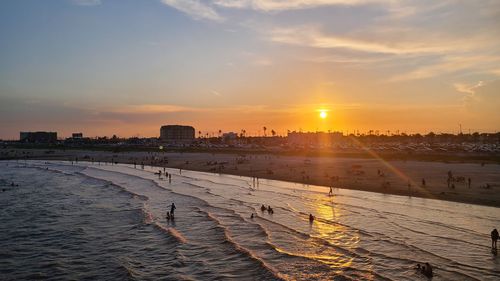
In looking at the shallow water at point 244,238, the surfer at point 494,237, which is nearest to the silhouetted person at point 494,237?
the surfer at point 494,237

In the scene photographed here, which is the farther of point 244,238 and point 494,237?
point 244,238

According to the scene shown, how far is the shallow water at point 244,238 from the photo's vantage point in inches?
844

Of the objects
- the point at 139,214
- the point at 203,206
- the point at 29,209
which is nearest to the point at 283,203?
the point at 203,206

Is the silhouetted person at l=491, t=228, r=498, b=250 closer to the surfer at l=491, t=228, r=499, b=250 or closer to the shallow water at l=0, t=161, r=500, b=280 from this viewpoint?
the surfer at l=491, t=228, r=499, b=250

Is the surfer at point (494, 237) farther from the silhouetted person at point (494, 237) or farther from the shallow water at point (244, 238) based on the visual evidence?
the shallow water at point (244, 238)

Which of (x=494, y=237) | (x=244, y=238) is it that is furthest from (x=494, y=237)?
(x=244, y=238)

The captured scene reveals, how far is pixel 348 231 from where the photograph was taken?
29.8m

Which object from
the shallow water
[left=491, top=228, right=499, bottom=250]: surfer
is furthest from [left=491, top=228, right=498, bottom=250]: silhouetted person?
the shallow water

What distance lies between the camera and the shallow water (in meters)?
21.4

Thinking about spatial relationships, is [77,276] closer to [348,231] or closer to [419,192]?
[348,231]

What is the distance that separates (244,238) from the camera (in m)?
28.1

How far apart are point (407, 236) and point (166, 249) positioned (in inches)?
673

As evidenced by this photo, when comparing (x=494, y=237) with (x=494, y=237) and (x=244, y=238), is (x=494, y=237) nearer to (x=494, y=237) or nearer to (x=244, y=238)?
(x=494, y=237)

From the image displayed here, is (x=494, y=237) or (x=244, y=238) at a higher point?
(x=494, y=237)
